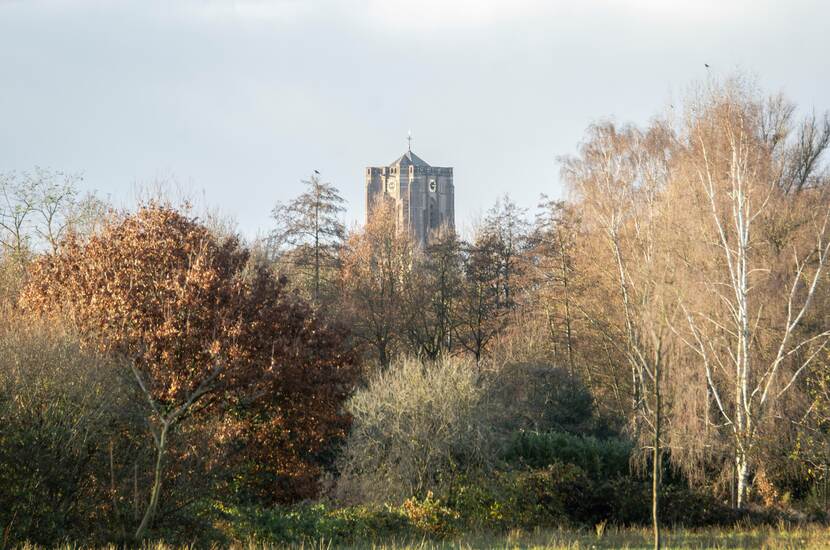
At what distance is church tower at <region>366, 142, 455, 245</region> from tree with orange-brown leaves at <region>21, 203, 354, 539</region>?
335ft

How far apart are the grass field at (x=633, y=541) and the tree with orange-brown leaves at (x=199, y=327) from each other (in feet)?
9.25

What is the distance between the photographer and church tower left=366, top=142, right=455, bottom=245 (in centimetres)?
12194

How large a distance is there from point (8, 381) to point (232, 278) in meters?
5.97

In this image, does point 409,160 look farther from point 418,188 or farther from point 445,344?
point 445,344

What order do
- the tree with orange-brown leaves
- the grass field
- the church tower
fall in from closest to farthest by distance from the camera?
the grass field
the tree with orange-brown leaves
the church tower

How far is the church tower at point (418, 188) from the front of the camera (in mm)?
121938

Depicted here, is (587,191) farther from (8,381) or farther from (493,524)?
(8,381)

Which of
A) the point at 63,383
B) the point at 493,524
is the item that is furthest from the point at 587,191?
the point at 63,383

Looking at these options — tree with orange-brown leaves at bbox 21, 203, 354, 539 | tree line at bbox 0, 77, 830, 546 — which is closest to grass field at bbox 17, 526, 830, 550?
tree line at bbox 0, 77, 830, 546

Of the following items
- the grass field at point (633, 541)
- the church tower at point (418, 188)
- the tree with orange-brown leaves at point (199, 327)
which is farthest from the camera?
the church tower at point (418, 188)

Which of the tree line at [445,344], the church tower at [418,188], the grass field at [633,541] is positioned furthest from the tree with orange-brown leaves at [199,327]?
the church tower at [418,188]

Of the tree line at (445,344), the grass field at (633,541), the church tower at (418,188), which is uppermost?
the church tower at (418,188)

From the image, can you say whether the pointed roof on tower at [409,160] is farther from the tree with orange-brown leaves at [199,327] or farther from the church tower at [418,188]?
the tree with orange-brown leaves at [199,327]

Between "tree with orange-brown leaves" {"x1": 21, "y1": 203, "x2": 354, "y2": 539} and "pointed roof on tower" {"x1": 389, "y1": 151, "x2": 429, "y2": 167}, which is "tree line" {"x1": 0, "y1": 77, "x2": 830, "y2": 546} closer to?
"tree with orange-brown leaves" {"x1": 21, "y1": 203, "x2": 354, "y2": 539}
